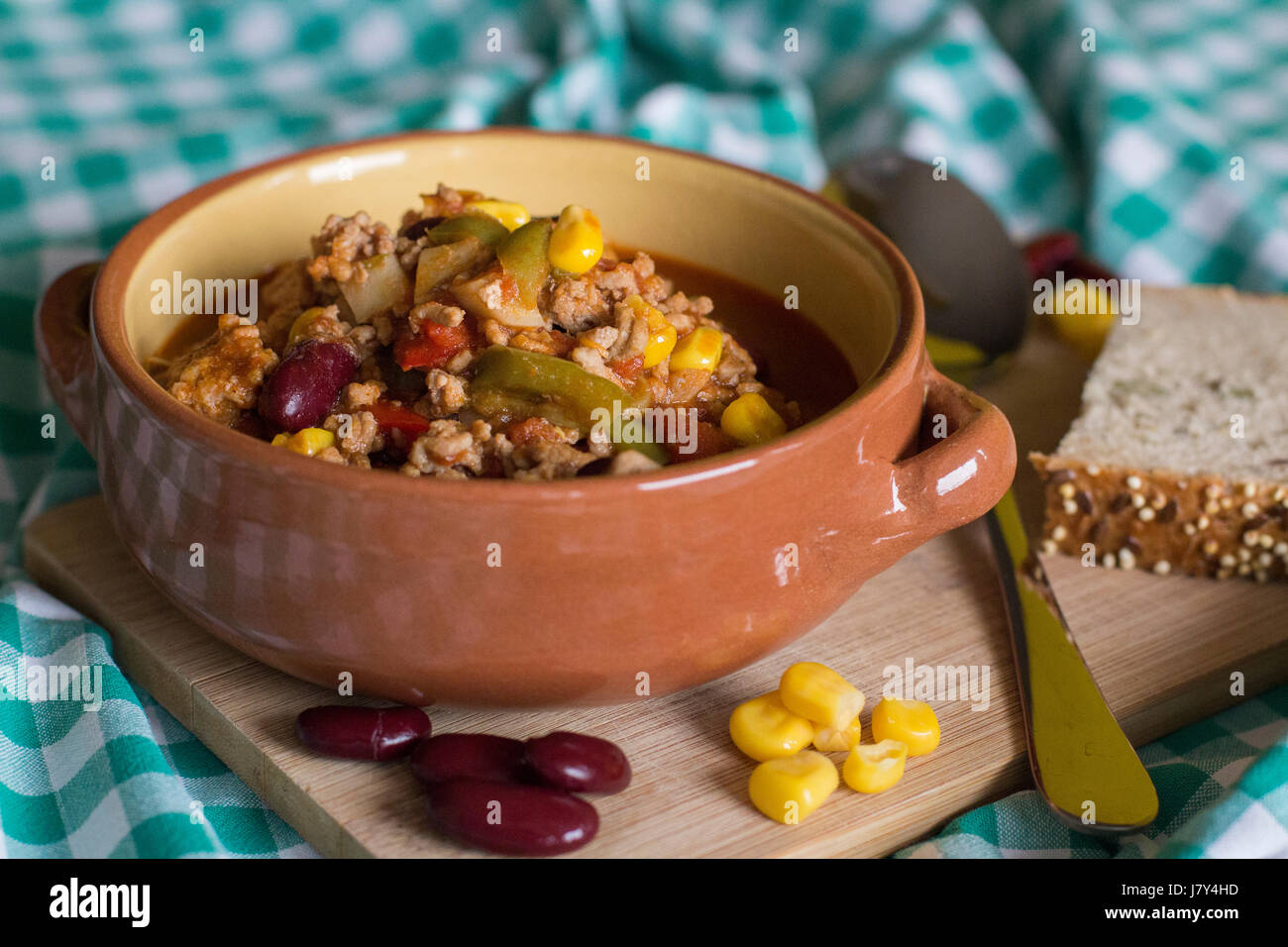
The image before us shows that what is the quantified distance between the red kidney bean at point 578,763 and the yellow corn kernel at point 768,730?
0.22 meters

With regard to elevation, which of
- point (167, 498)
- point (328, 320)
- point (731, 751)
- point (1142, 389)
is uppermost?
point (328, 320)

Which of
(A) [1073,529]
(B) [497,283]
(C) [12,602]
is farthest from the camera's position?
(A) [1073,529]

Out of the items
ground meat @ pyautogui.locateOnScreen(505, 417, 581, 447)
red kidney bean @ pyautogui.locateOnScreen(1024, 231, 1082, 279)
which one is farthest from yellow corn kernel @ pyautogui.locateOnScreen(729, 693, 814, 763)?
red kidney bean @ pyautogui.locateOnScreen(1024, 231, 1082, 279)

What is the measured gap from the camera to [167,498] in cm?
217

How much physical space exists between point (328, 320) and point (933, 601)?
1.29 metres

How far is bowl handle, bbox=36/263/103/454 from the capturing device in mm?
Result: 2607

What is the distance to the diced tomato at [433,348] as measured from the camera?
2.29 meters

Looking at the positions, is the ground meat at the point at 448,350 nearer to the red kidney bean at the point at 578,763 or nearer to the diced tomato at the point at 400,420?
the diced tomato at the point at 400,420

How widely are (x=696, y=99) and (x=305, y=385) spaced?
2497 millimetres

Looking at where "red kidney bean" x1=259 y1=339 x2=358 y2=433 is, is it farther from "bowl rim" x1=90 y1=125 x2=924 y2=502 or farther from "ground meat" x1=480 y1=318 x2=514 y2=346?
"ground meat" x1=480 y1=318 x2=514 y2=346

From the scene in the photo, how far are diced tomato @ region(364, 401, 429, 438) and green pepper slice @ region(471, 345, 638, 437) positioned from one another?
0.10 metres

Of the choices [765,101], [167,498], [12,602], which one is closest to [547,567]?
[167,498]

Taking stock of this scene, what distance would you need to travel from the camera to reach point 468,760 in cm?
208
